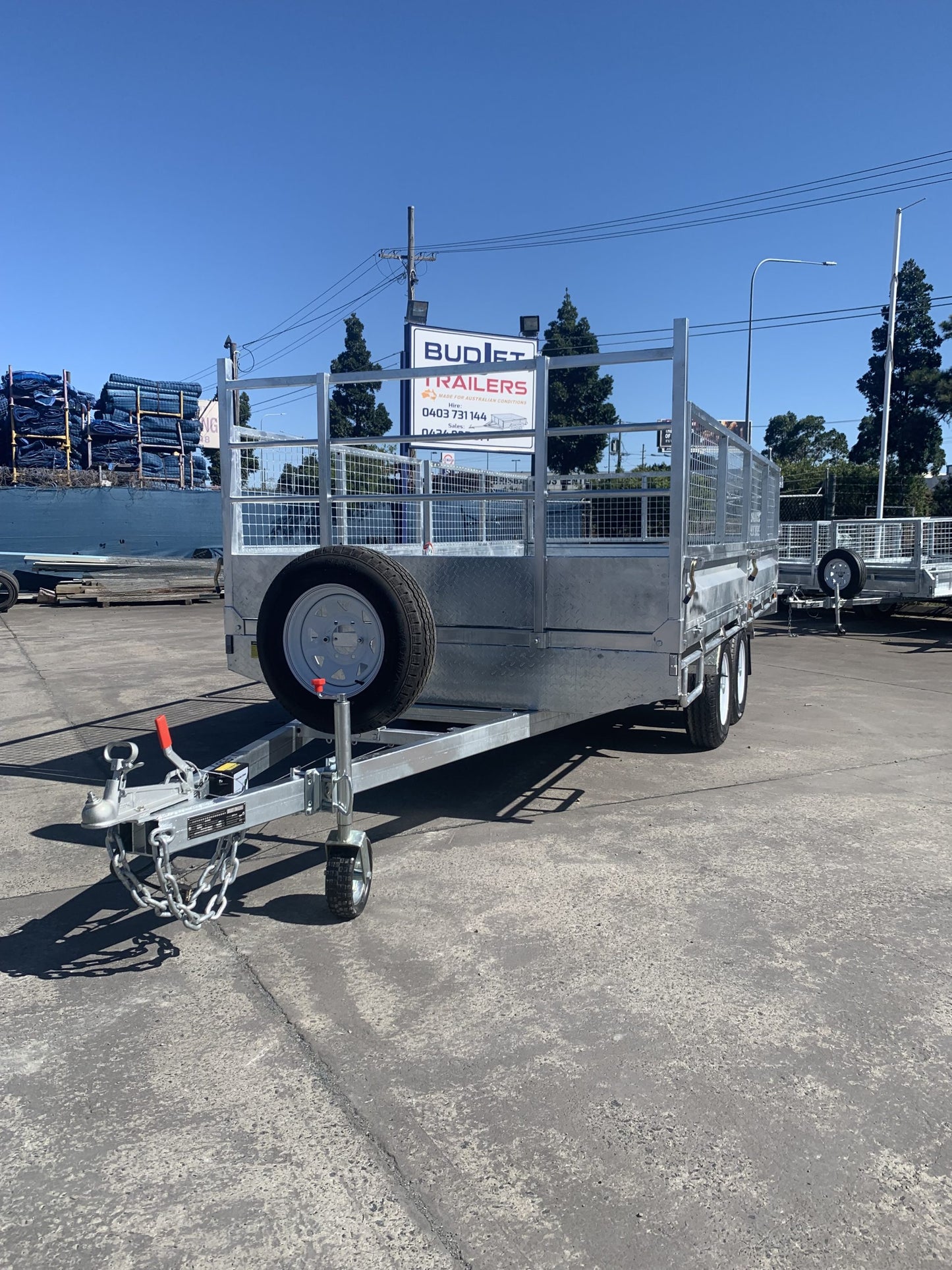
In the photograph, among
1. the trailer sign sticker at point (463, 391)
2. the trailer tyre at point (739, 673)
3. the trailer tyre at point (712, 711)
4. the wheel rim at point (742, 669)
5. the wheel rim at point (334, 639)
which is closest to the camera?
the wheel rim at point (334, 639)

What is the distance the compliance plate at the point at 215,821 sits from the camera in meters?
3.33

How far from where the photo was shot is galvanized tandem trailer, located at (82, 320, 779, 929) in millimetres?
3641

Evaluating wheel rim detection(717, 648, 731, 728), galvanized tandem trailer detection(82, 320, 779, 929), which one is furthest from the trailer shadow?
wheel rim detection(717, 648, 731, 728)

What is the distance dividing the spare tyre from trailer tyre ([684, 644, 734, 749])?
2.60m

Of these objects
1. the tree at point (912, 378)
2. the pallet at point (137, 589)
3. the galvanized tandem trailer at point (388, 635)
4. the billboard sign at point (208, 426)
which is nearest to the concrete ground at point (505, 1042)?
the galvanized tandem trailer at point (388, 635)

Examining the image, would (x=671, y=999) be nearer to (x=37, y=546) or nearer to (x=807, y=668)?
(x=807, y=668)

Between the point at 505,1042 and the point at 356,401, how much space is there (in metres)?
48.7

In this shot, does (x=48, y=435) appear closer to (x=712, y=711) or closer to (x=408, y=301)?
(x=408, y=301)

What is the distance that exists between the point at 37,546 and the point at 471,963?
74.1 ft

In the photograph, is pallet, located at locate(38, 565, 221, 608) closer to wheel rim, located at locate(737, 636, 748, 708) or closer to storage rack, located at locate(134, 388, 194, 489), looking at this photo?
storage rack, located at locate(134, 388, 194, 489)

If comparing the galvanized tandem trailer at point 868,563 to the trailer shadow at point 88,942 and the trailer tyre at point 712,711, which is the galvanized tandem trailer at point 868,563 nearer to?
the trailer tyre at point 712,711

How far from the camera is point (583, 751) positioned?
6762 mm

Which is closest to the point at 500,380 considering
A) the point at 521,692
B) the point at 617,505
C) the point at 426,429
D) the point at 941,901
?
the point at 426,429

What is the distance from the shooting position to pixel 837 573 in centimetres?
1521
